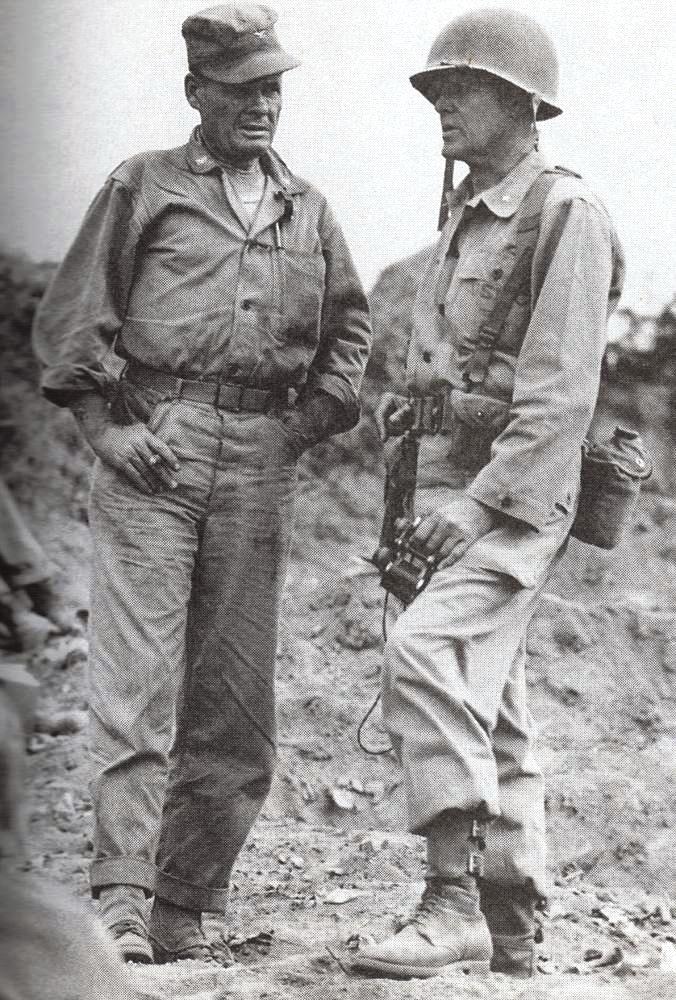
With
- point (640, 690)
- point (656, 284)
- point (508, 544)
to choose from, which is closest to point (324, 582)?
point (640, 690)

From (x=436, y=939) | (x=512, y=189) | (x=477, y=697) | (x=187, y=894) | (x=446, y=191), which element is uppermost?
(x=512, y=189)

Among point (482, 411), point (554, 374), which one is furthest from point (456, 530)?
point (554, 374)

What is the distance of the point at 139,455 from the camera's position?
16.0 ft

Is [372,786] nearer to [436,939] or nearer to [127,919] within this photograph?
[127,919]

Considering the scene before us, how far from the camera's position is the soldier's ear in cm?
500

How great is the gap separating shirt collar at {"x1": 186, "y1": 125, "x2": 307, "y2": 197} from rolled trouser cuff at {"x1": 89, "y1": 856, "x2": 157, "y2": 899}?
188 cm

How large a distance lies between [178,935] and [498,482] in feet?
5.09

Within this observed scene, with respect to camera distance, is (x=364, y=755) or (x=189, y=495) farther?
(x=364, y=755)

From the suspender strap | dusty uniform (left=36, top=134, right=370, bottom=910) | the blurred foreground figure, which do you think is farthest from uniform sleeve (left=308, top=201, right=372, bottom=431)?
the blurred foreground figure

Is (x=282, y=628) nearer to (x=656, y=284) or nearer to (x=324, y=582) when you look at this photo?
(x=324, y=582)

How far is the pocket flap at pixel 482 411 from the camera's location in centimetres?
473

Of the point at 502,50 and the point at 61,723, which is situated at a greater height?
the point at 502,50

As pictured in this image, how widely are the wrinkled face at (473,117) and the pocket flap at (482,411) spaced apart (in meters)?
0.65

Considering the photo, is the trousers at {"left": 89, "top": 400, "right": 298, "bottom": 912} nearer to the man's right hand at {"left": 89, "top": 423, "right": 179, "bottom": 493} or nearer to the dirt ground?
the man's right hand at {"left": 89, "top": 423, "right": 179, "bottom": 493}
